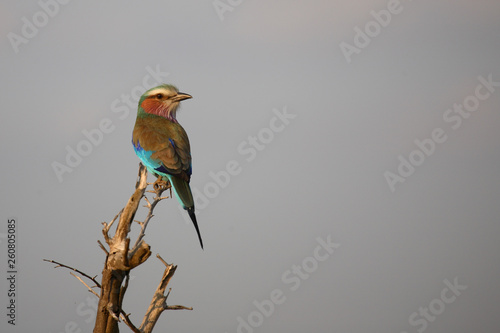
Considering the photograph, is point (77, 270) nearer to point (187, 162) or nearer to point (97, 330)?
point (97, 330)

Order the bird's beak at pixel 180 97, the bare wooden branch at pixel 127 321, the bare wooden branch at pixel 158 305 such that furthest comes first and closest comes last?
the bird's beak at pixel 180 97, the bare wooden branch at pixel 158 305, the bare wooden branch at pixel 127 321

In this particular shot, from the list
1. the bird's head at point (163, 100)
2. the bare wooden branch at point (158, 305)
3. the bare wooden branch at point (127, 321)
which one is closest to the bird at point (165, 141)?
the bird's head at point (163, 100)

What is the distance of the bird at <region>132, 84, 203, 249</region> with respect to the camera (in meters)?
9.05

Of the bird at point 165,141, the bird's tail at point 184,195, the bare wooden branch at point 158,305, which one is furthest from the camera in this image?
the bird at point 165,141

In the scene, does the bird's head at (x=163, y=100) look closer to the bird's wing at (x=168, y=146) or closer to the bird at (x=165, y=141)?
the bird at (x=165, y=141)

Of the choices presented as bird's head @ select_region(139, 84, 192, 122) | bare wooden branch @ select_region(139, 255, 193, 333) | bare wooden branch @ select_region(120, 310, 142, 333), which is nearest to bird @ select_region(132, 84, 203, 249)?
bird's head @ select_region(139, 84, 192, 122)

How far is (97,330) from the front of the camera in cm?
833

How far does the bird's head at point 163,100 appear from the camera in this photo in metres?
10.3

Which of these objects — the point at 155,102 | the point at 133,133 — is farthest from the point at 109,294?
the point at 155,102

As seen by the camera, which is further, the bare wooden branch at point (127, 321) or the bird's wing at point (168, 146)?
the bird's wing at point (168, 146)

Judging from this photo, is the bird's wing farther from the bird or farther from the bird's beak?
the bird's beak

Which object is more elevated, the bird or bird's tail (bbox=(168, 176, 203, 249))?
the bird

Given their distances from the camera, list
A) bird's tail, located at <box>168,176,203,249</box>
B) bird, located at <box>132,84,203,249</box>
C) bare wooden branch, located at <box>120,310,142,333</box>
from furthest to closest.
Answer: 1. bird, located at <box>132,84,203,249</box>
2. bird's tail, located at <box>168,176,203,249</box>
3. bare wooden branch, located at <box>120,310,142,333</box>

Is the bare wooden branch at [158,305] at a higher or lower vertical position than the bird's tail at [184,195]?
lower
